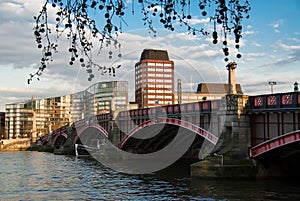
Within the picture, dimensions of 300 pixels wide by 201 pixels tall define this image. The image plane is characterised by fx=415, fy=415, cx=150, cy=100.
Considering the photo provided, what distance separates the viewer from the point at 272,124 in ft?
110

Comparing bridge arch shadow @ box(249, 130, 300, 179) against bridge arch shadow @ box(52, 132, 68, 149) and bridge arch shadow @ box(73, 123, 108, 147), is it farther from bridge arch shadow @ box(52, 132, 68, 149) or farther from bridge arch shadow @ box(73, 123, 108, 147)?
bridge arch shadow @ box(52, 132, 68, 149)

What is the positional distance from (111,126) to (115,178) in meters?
29.5

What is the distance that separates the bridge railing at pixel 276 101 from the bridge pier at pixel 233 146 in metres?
1.15

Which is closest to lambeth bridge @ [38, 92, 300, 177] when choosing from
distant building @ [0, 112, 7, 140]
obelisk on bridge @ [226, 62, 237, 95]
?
obelisk on bridge @ [226, 62, 237, 95]

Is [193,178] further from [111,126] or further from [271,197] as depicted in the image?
[111,126]

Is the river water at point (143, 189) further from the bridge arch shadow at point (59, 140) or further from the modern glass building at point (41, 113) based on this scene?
the modern glass building at point (41, 113)

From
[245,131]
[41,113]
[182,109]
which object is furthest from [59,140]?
[245,131]

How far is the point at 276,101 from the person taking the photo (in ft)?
106

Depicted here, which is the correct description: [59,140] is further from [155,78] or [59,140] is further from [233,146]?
[233,146]

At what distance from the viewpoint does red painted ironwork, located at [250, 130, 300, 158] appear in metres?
30.1

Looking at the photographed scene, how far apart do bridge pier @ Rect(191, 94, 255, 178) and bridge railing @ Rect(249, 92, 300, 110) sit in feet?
3.78

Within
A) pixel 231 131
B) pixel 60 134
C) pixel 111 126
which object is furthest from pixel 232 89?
pixel 60 134

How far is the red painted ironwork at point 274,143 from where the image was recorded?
30.1 metres

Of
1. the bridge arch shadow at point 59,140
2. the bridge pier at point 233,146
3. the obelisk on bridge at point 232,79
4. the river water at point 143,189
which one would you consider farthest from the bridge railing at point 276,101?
the bridge arch shadow at point 59,140
